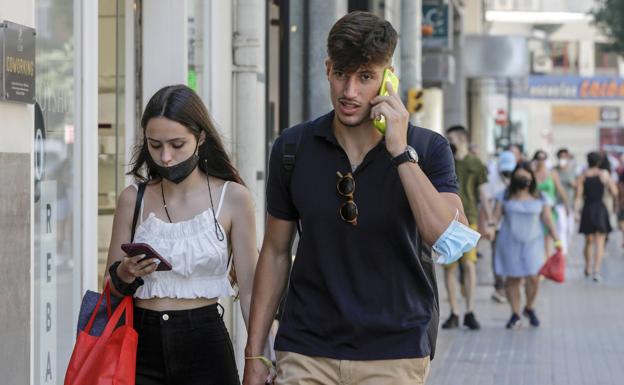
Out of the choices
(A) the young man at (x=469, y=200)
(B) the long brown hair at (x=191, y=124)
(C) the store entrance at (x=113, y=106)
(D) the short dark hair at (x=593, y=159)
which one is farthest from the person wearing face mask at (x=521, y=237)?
(B) the long brown hair at (x=191, y=124)

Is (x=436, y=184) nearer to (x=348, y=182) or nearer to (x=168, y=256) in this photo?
(x=348, y=182)

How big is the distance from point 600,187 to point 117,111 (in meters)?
15.0

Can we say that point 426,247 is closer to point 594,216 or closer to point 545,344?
point 545,344

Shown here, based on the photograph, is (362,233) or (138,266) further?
(138,266)

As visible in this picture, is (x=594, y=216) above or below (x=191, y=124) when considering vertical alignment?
below

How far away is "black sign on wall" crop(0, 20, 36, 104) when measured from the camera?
5.92m

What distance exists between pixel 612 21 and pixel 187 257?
42.2m

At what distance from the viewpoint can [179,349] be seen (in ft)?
16.4

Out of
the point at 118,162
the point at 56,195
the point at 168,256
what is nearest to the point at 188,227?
the point at 168,256

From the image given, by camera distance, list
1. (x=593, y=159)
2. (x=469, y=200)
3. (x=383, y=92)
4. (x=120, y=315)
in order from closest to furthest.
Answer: (x=383, y=92)
(x=120, y=315)
(x=469, y=200)
(x=593, y=159)

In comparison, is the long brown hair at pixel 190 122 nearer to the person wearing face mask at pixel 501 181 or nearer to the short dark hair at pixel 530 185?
the short dark hair at pixel 530 185

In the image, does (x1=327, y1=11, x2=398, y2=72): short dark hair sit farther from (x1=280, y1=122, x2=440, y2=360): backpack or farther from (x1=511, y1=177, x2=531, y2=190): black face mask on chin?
(x1=511, y1=177, x2=531, y2=190): black face mask on chin

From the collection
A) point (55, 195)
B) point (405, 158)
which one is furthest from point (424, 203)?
point (55, 195)

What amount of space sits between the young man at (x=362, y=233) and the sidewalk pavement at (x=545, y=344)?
266 inches
